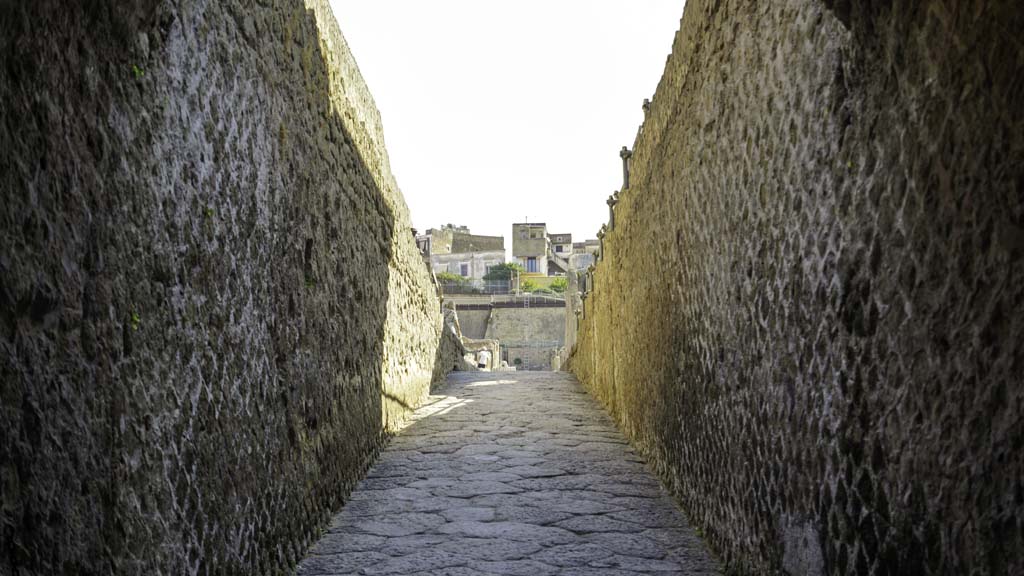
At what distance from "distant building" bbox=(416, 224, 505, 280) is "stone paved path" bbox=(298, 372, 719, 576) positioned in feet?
163

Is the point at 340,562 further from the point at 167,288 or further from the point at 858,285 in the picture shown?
the point at 858,285

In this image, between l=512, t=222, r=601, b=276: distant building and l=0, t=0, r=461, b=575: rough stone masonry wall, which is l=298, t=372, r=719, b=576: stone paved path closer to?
l=0, t=0, r=461, b=575: rough stone masonry wall

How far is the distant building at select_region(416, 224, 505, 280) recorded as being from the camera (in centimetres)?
5881

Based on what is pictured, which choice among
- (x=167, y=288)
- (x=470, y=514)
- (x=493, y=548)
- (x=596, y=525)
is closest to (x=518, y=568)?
(x=493, y=548)

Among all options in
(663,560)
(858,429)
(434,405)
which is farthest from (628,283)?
A: (858,429)

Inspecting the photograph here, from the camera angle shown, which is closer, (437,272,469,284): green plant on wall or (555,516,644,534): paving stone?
(555,516,644,534): paving stone

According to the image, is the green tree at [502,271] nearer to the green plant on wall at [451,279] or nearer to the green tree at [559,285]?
the green plant on wall at [451,279]

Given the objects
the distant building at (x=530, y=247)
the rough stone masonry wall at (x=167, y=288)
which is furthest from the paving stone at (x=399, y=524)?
the distant building at (x=530, y=247)

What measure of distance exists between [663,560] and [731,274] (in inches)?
53.3

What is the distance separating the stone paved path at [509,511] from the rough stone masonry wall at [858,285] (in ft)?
1.33

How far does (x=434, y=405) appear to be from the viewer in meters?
8.62

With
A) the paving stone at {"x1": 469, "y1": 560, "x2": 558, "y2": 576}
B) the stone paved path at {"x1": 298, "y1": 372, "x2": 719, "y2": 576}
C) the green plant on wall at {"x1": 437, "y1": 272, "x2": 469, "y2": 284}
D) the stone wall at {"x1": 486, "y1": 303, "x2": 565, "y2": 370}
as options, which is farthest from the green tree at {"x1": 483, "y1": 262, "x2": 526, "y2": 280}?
the paving stone at {"x1": 469, "y1": 560, "x2": 558, "y2": 576}

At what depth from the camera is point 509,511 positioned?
451 centimetres

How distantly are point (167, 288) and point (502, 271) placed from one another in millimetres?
51004
